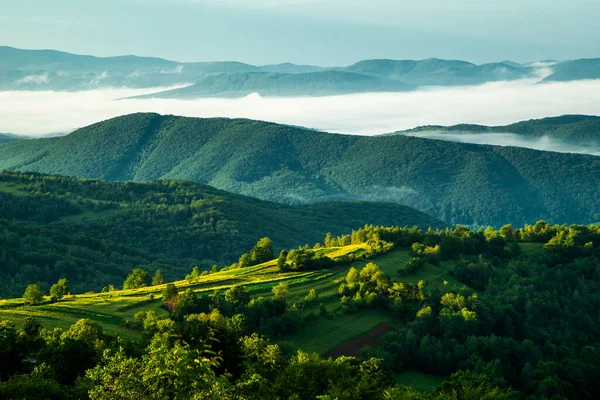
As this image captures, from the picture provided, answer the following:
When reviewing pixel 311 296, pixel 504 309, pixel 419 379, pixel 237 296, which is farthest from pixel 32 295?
pixel 504 309

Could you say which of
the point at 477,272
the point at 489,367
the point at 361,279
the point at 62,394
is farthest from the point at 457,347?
the point at 62,394

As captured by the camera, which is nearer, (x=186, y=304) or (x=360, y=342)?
(x=186, y=304)

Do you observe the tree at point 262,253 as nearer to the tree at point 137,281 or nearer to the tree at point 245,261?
the tree at point 245,261

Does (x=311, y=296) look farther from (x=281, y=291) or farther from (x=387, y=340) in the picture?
(x=387, y=340)

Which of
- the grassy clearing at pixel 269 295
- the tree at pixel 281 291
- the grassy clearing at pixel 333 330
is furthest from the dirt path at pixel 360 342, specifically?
the tree at pixel 281 291

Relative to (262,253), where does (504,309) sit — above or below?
below

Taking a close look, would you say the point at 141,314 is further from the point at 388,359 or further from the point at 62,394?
the point at 62,394
